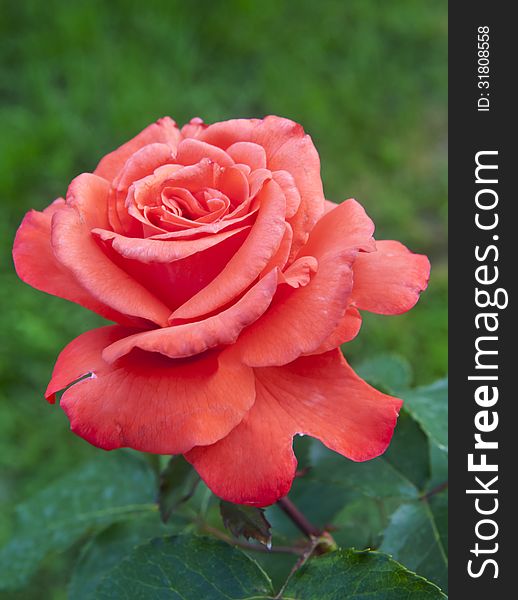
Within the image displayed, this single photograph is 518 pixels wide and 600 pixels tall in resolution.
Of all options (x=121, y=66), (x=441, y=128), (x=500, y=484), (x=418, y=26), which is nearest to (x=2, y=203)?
(x=121, y=66)

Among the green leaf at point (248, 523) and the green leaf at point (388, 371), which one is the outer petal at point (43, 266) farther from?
the green leaf at point (388, 371)

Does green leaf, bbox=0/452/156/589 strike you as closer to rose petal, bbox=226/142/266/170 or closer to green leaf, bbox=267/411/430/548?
green leaf, bbox=267/411/430/548

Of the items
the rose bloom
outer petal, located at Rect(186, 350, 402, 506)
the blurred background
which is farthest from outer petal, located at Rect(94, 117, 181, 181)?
the blurred background

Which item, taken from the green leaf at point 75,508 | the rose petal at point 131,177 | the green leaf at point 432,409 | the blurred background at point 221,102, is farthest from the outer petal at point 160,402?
the blurred background at point 221,102

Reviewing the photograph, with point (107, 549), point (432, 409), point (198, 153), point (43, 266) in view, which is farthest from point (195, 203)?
point (107, 549)

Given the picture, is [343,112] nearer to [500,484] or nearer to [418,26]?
[418,26]
